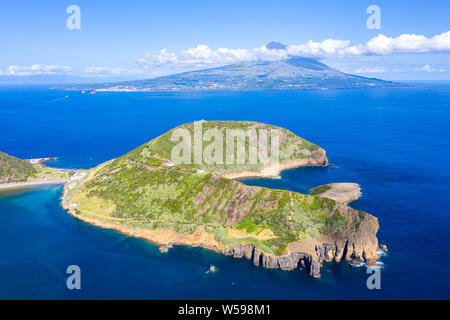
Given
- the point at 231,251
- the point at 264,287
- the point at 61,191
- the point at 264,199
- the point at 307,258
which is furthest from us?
the point at 61,191

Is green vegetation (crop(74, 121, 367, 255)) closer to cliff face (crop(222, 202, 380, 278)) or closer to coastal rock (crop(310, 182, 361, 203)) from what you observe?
cliff face (crop(222, 202, 380, 278))

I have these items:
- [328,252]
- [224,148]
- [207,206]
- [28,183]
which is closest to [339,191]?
[328,252]

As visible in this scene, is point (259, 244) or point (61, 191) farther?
point (61, 191)

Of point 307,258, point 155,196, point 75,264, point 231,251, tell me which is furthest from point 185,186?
point 307,258

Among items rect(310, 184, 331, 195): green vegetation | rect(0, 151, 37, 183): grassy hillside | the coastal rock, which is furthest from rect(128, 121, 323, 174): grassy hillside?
rect(0, 151, 37, 183): grassy hillside

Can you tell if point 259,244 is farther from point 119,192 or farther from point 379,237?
point 119,192

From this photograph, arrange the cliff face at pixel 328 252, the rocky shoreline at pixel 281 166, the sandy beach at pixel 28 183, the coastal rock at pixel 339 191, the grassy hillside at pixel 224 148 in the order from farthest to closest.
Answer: the rocky shoreline at pixel 281 166, the grassy hillside at pixel 224 148, the sandy beach at pixel 28 183, the coastal rock at pixel 339 191, the cliff face at pixel 328 252

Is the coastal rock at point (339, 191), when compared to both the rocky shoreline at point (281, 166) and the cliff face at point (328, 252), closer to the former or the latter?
the rocky shoreline at point (281, 166)

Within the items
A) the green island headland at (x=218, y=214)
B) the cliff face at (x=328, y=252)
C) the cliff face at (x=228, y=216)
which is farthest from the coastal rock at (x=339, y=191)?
the cliff face at (x=328, y=252)
